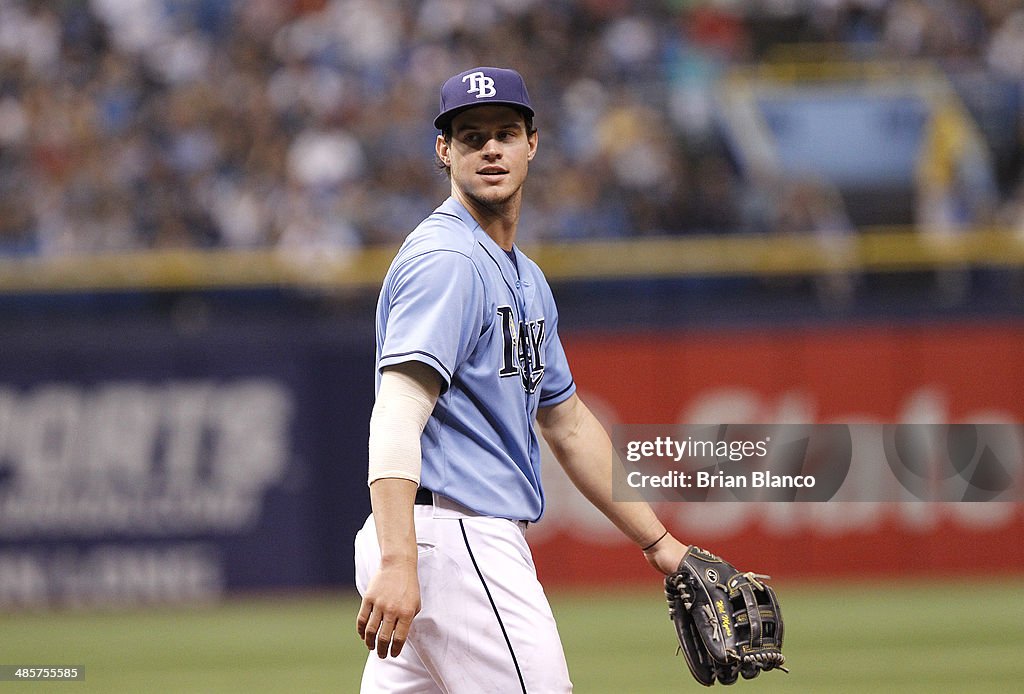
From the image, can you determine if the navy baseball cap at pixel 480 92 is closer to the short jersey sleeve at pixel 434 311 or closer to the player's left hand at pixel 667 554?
the short jersey sleeve at pixel 434 311

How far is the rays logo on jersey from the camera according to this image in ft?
12.6

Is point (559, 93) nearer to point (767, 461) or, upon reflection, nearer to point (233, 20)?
point (233, 20)

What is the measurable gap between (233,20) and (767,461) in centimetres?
1140

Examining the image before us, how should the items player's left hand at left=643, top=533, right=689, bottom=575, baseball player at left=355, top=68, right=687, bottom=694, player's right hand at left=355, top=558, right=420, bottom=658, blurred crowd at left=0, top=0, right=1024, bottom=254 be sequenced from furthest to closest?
blurred crowd at left=0, top=0, right=1024, bottom=254 < player's left hand at left=643, top=533, right=689, bottom=575 < baseball player at left=355, top=68, right=687, bottom=694 < player's right hand at left=355, top=558, right=420, bottom=658

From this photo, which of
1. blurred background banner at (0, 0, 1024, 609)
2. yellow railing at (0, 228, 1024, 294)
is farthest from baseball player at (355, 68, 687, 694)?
yellow railing at (0, 228, 1024, 294)

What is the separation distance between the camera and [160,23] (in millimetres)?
15289

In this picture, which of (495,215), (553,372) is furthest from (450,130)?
(553,372)

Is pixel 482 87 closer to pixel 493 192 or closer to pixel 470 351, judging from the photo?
pixel 493 192

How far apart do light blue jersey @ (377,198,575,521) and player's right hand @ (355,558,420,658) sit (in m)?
0.37

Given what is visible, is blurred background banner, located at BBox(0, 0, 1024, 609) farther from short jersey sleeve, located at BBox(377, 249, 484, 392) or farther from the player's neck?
short jersey sleeve, located at BBox(377, 249, 484, 392)

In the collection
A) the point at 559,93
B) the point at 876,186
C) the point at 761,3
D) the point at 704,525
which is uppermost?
the point at 761,3

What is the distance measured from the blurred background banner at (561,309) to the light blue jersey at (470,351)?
6.64 metres

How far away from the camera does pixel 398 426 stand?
352 cm

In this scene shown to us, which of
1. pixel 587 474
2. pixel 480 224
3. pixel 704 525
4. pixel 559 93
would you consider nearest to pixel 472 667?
pixel 587 474
